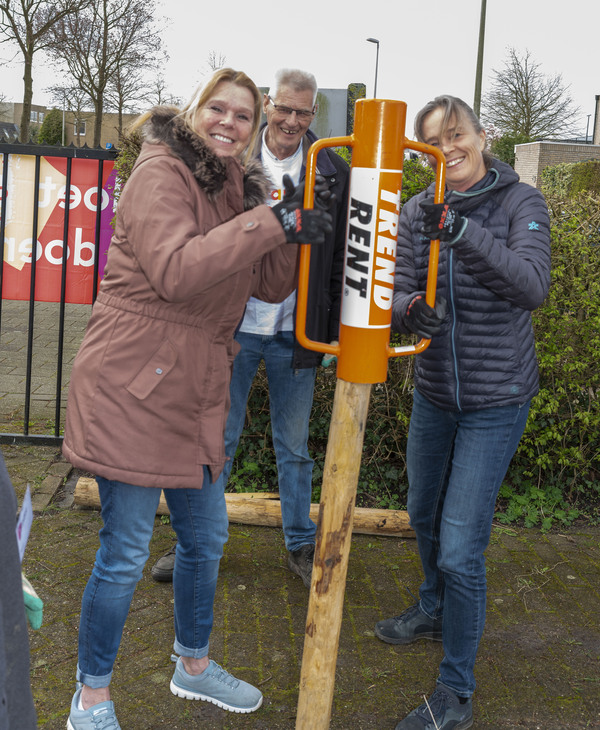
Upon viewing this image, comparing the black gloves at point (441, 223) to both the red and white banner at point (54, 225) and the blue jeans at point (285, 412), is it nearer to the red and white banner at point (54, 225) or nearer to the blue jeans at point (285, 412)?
the blue jeans at point (285, 412)

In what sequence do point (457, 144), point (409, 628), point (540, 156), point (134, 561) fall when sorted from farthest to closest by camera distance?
point (540, 156) → point (409, 628) → point (457, 144) → point (134, 561)

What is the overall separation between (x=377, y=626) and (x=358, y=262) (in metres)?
1.97

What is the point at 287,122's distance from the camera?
3.48 meters

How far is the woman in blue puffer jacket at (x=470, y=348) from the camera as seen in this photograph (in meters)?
2.67

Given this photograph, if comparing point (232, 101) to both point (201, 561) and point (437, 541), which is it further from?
point (437, 541)

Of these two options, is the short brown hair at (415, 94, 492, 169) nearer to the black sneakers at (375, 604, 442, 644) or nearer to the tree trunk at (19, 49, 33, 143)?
the black sneakers at (375, 604, 442, 644)

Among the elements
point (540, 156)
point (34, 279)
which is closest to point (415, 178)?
point (34, 279)

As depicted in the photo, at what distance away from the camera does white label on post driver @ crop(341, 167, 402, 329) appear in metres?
2.12

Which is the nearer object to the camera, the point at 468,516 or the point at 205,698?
the point at 468,516

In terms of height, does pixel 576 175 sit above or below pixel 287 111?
above

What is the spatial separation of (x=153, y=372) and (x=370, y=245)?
29.8 inches

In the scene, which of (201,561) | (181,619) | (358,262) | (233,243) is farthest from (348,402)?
(181,619)

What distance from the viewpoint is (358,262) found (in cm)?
216

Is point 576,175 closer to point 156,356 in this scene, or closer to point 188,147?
point 188,147
